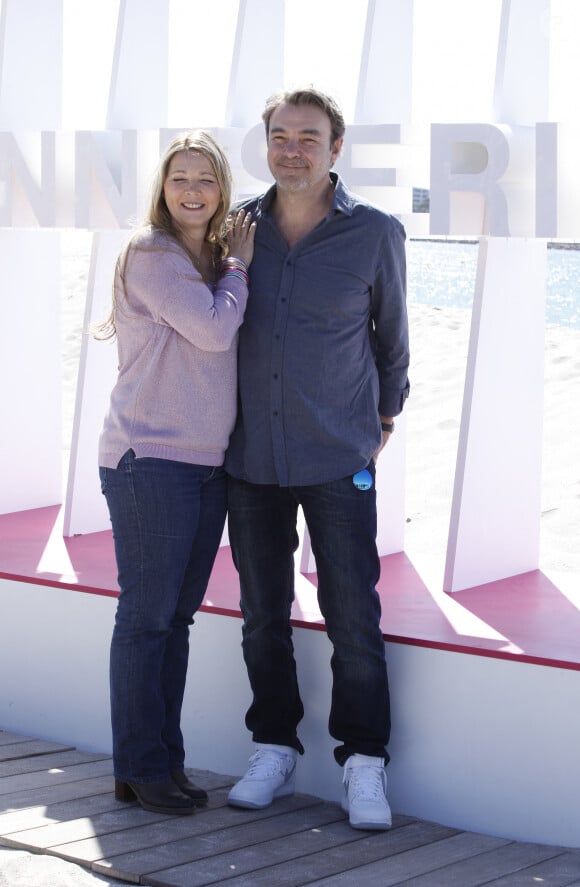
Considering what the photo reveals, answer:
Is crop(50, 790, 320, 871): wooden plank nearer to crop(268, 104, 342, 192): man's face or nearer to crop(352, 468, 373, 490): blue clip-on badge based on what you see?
crop(352, 468, 373, 490): blue clip-on badge

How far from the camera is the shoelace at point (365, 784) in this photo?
10.3 feet

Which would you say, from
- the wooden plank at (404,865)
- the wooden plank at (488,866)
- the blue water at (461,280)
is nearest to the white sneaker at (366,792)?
the wooden plank at (404,865)

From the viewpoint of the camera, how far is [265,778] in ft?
10.8

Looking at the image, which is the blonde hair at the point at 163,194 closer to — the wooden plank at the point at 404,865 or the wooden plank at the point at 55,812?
the wooden plank at the point at 55,812

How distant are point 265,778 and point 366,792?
29cm

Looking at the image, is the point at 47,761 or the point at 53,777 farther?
the point at 47,761

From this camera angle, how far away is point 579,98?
4344 millimetres

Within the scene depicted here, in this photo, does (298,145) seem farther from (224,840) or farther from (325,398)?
(224,840)

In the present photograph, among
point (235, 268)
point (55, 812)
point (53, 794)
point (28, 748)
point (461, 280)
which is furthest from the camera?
point (461, 280)

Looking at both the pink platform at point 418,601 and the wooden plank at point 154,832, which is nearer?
the wooden plank at point 154,832

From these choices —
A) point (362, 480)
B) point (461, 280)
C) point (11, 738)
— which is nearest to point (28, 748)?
point (11, 738)

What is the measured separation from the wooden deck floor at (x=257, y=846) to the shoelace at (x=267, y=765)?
10 centimetres

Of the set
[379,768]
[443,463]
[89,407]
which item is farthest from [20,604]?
[443,463]

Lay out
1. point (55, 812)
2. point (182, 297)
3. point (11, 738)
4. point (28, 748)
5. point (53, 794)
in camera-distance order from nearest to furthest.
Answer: point (182, 297) < point (55, 812) < point (53, 794) < point (28, 748) < point (11, 738)
